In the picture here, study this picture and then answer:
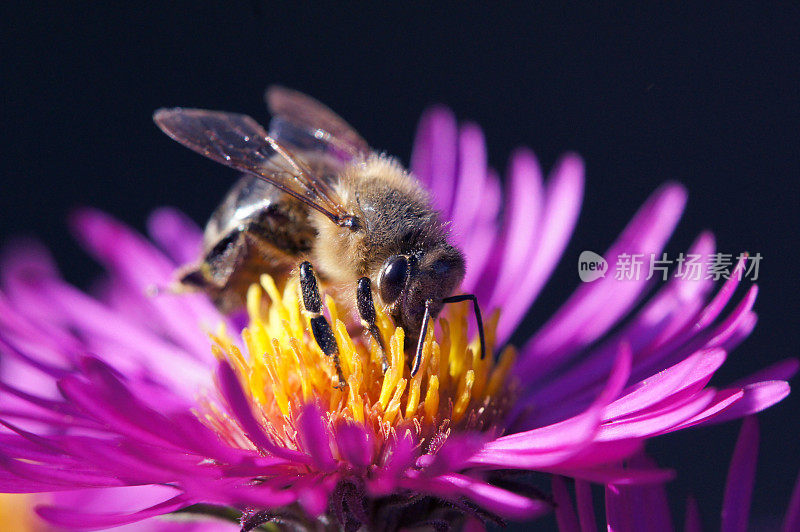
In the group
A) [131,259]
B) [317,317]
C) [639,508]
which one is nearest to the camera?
[639,508]

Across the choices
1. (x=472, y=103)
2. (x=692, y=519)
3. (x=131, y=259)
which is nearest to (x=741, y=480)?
(x=692, y=519)

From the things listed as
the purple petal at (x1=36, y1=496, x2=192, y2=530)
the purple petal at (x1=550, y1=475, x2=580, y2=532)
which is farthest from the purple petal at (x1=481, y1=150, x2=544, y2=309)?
the purple petal at (x1=36, y1=496, x2=192, y2=530)

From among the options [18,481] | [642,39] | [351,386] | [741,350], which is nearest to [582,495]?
[351,386]

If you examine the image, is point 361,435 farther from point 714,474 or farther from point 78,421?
point 714,474

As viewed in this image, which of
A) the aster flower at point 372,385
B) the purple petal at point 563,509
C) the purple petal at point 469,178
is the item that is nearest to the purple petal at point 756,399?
the aster flower at point 372,385

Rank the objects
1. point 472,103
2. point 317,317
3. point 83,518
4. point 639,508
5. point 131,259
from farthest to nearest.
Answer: point 472,103 < point 131,259 < point 317,317 < point 639,508 < point 83,518

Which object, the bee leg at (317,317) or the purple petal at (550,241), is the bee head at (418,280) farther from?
the purple petal at (550,241)

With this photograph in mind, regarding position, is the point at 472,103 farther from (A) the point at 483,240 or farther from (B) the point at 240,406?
(B) the point at 240,406
